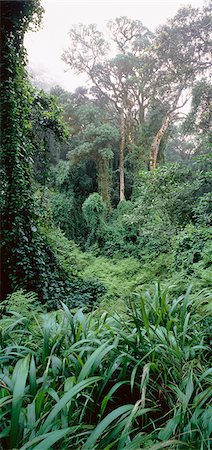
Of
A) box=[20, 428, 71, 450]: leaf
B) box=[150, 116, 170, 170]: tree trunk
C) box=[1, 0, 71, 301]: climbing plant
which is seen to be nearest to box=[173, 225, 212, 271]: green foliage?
box=[1, 0, 71, 301]: climbing plant

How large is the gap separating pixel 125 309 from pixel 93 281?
3.22 metres

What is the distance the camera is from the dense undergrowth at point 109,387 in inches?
37.0

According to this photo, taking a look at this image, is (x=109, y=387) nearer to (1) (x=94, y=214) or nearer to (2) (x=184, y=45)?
(2) (x=184, y=45)

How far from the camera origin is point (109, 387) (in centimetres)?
135

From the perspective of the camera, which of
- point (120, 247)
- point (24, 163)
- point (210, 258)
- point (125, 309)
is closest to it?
point (125, 309)

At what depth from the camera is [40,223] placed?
4.33m

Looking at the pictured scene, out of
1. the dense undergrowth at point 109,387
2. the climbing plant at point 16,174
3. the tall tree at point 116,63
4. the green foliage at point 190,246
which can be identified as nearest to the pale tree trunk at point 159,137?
the tall tree at point 116,63

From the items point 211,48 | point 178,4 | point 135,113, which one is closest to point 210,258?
point 211,48

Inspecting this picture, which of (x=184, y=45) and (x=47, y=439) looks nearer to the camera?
(x=47, y=439)

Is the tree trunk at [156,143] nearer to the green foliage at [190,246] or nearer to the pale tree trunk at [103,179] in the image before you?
the pale tree trunk at [103,179]

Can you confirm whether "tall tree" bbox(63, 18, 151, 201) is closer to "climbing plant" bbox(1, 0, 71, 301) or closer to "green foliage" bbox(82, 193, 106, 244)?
"green foliage" bbox(82, 193, 106, 244)

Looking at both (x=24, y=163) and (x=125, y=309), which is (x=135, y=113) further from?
(x=125, y=309)

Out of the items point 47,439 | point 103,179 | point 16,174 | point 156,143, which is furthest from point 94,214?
point 47,439

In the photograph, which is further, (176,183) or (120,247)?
(120,247)
